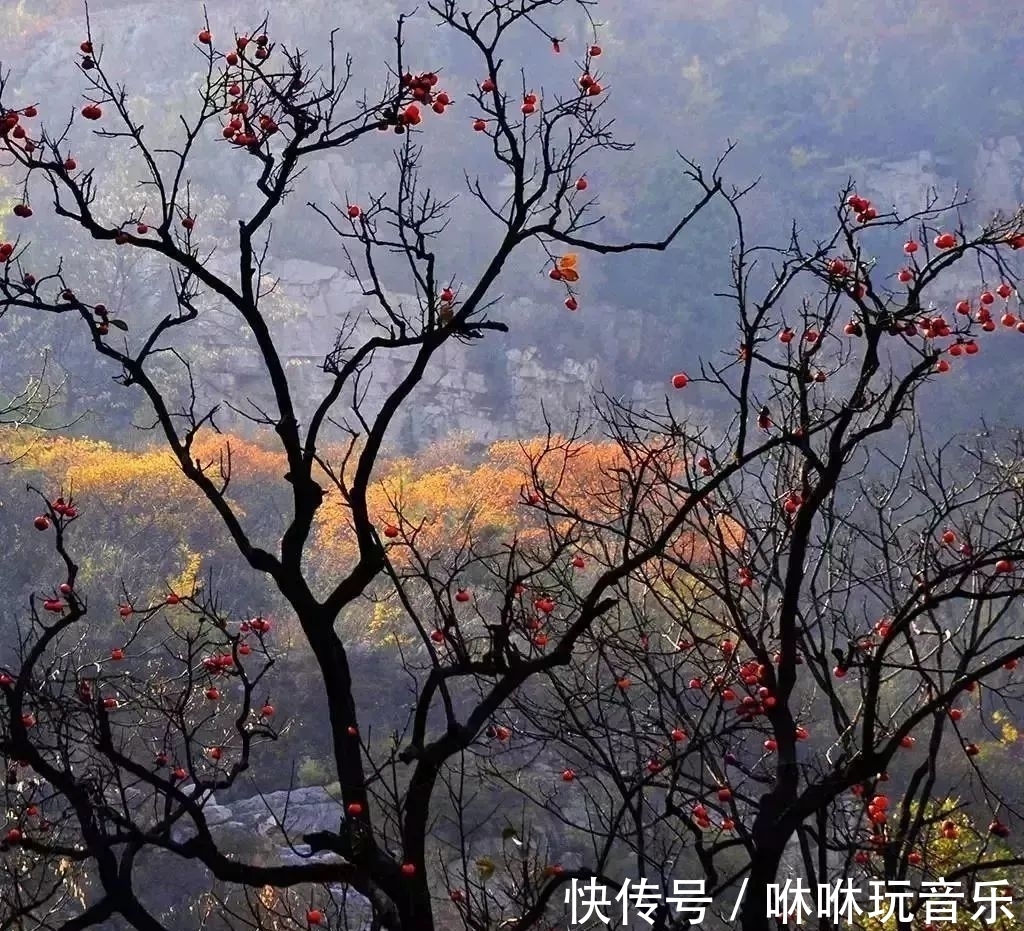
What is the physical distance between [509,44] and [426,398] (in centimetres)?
1911

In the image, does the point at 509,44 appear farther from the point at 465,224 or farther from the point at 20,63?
the point at 20,63

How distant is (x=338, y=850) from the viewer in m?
4.00

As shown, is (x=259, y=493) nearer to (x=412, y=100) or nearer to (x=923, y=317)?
(x=412, y=100)

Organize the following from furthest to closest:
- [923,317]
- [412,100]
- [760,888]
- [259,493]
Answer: [259,493], [412,100], [760,888], [923,317]

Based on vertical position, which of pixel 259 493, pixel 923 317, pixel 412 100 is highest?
pixel 259 493

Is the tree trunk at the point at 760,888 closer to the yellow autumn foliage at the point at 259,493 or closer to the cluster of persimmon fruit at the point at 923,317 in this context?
the cluster of persimmon fruit at the point at 923,317

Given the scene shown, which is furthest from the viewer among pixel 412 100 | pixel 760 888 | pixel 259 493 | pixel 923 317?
pixel 259 493

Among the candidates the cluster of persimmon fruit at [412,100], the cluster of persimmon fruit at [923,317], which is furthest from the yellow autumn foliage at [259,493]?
the cluster of persimmon fruit at [412,100]

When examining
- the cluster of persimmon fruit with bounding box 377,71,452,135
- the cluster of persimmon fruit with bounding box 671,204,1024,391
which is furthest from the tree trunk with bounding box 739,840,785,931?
the cluster of persimmon fruit with bounding box 377,71,452,135

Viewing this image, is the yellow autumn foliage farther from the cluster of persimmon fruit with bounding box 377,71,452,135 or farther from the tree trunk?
the cluster of persimmon fruit with bounding box 377,71,452,135

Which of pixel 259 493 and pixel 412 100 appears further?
pixel 259 493

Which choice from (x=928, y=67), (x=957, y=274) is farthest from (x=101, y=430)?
(x=928, y=67)

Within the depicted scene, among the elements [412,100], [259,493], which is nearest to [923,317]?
[412,100]

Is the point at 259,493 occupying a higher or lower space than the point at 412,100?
higher
